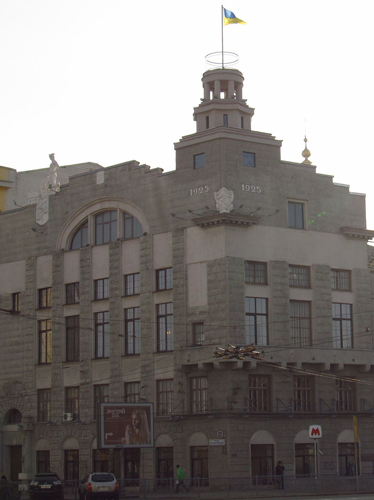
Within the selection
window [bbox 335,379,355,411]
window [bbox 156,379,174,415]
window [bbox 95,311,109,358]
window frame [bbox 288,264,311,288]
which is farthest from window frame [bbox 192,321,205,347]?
window [bbox 335,379,355,411]

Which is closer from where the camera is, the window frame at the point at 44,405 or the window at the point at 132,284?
the window at the point at 132,284

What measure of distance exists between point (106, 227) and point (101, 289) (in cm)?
431

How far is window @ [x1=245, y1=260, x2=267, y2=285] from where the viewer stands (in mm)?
60219

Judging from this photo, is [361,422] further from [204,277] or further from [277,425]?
[204,277]

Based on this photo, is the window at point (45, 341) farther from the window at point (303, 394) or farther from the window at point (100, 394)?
the window at point (303, 394)

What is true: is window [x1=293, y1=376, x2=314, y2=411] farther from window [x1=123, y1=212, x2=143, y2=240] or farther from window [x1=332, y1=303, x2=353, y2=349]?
window [x1=123, y1=212, x2=143, y2=240]

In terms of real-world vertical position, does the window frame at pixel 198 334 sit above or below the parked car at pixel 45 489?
above

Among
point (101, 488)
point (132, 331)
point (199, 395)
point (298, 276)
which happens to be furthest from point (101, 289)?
point (101, 488)

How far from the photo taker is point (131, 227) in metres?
66.1

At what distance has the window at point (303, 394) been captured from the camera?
60531mm

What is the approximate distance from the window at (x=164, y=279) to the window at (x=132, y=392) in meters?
6.48

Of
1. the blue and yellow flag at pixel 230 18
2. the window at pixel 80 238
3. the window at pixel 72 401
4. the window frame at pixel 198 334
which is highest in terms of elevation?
the blue and yellow flag at pixel 230 18

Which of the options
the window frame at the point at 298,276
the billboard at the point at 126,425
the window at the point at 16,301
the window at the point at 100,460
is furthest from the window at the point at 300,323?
the window at the point at 16,301

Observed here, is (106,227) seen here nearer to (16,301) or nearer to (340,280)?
(16,301)
